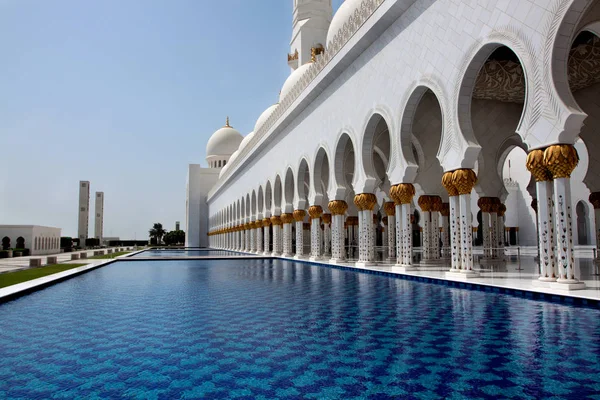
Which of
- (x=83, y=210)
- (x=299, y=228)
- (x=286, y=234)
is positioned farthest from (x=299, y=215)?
(x=83, y=210)

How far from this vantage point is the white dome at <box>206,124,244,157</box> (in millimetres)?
32969

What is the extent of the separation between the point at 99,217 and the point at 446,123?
46.0m

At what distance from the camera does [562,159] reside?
4652mm

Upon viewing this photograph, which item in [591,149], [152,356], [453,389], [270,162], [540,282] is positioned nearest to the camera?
[453,389]

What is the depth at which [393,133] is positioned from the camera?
7871mm

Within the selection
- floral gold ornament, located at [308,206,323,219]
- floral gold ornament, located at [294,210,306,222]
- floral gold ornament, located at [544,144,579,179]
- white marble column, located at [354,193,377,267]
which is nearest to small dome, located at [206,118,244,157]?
floral gold ornament, located at [294,210,306,222]

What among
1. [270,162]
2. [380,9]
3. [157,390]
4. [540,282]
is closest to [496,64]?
[380,9]

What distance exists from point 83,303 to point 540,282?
16.2ft

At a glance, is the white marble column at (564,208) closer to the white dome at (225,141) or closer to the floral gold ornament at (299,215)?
the floral gold ornament at (299,215)

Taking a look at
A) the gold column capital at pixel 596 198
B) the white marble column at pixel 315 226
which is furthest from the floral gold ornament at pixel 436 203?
the gold column capital at pixel 596 198

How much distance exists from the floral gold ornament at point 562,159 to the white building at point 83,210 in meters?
42.5

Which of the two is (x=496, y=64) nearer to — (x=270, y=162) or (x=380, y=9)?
(x=380, y=9)

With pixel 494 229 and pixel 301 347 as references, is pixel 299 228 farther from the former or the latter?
pixel 301 347

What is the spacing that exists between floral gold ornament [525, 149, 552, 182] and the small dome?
28.8 meters
